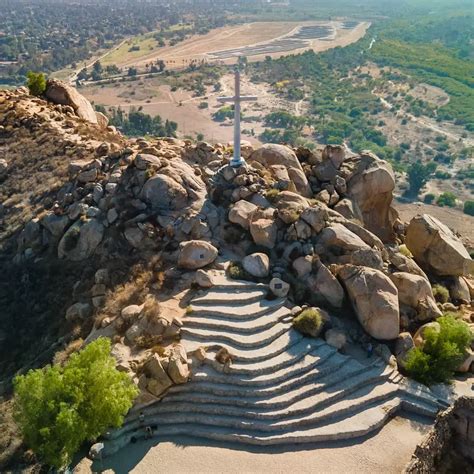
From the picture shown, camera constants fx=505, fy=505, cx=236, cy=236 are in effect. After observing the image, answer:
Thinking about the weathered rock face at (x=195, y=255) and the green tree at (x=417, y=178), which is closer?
the weathered rock face at (x=195, y=255)

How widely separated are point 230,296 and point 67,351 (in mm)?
7040

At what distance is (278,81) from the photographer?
172 meters

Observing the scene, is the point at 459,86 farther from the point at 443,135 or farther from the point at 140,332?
the point at 140,332

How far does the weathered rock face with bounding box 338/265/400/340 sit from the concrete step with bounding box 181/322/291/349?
385 cm

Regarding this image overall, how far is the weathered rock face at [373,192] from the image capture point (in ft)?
96.5

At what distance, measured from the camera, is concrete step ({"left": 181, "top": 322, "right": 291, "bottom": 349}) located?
1969 cm

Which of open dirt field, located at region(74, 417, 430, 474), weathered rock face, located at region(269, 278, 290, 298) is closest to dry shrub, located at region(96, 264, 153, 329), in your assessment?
weathered rock face, located at region(269, 278, 290, 298)

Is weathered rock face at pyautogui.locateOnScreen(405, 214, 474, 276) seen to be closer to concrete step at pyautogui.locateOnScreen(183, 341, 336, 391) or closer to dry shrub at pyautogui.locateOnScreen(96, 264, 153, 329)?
concrete step at pyautogui.locateOnScreen(183, 341, 336, 391)

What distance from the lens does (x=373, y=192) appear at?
29656 millimetres

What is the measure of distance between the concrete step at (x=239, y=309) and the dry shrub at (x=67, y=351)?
4820 mm

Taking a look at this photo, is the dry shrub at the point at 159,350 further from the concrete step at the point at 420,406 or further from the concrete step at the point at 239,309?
the concrete step at the point at 420,406

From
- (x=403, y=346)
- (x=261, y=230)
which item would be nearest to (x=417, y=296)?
(x=403, y=346)

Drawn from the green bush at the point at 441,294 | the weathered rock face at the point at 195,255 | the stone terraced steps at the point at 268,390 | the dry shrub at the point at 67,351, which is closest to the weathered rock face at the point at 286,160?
the weathered rock face at the point at 195,255

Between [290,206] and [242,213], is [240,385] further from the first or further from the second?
[290,206]
